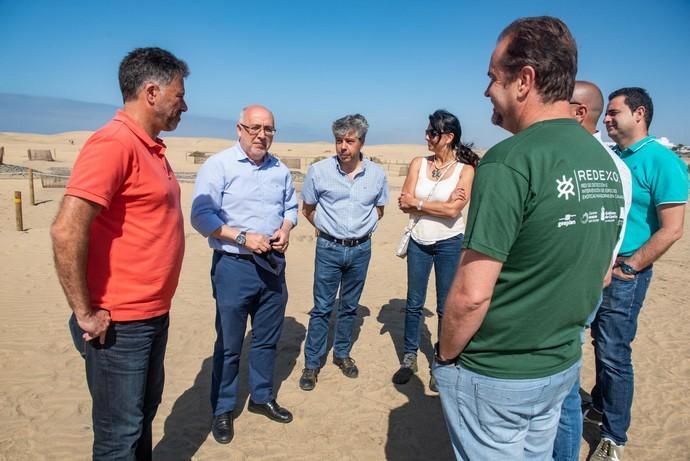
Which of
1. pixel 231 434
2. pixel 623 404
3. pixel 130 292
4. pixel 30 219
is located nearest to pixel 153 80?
pixel 130 292

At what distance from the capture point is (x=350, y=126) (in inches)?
154

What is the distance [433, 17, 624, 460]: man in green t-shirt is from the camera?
1.44 metres

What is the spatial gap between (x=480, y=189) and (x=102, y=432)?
218cm

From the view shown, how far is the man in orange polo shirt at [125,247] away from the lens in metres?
1.94

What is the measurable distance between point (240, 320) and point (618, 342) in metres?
2.68

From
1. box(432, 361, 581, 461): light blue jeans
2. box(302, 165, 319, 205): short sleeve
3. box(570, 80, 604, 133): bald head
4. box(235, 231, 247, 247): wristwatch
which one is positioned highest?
box(570, 80, 604, 133): bald head

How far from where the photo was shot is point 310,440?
3.47 m

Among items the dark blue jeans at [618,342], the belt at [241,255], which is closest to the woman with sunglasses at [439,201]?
the dark blue jeans at [618,342]

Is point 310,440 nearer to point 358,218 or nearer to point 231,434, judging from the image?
point 231,434

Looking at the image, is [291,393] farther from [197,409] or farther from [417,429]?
[417,429]

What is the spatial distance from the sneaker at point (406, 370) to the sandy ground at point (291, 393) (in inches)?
2.7

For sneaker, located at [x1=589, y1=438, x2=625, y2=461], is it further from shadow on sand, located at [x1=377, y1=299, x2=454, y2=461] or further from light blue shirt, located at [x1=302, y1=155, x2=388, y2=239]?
light blue shirt, located at [x1=302, y1=155, x2=388, y2=239]

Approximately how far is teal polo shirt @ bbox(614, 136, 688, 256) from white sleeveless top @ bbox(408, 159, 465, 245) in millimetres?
1333

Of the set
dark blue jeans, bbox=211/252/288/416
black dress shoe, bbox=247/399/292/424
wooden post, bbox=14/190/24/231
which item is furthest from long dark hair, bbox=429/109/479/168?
wooden post, bbox=14/190/24/231
